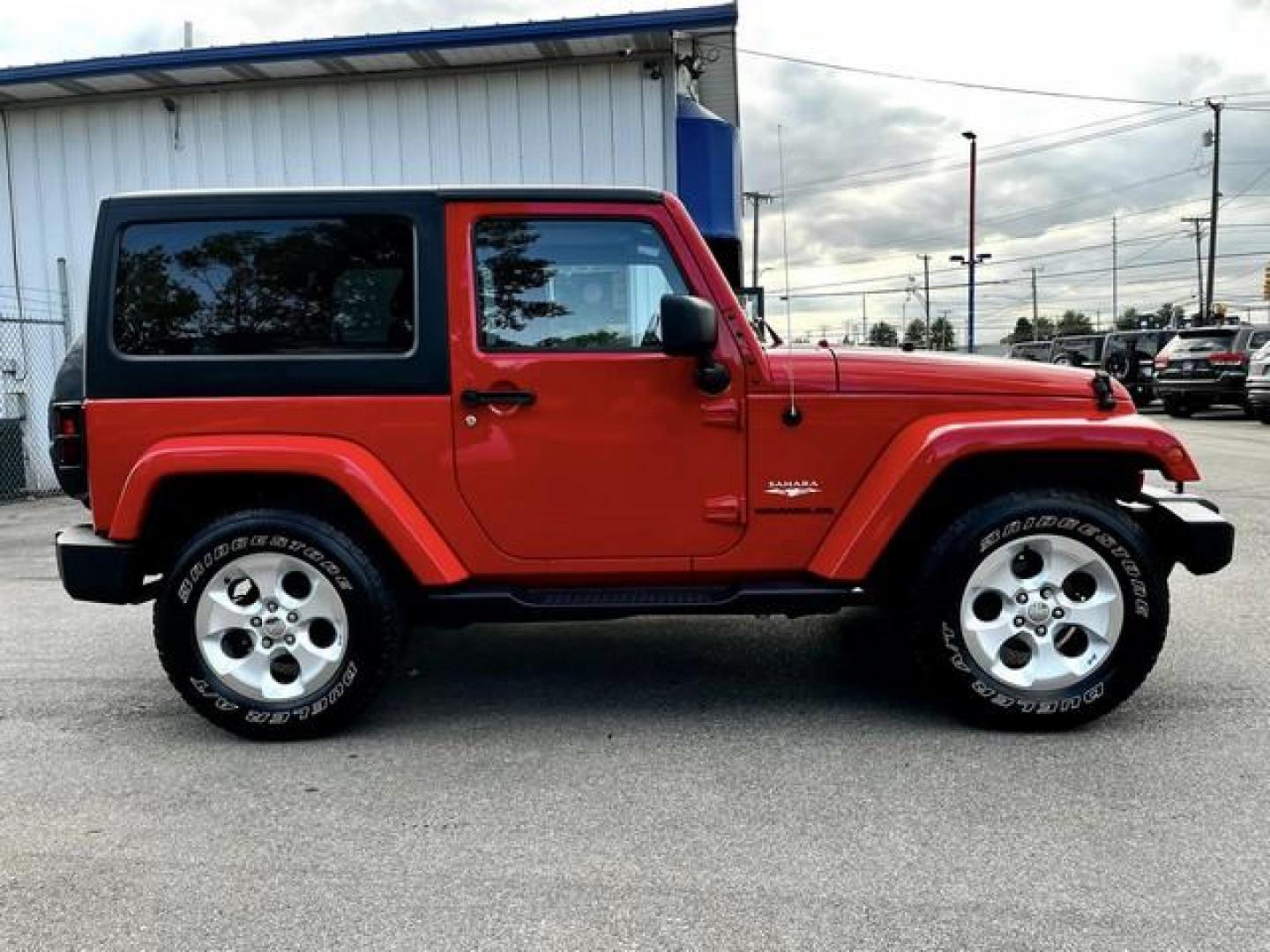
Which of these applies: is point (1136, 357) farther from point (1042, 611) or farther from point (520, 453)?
point (520, 453)

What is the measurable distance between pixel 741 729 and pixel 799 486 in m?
0.96

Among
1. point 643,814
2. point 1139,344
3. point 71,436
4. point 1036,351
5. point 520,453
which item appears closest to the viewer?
point 643,814

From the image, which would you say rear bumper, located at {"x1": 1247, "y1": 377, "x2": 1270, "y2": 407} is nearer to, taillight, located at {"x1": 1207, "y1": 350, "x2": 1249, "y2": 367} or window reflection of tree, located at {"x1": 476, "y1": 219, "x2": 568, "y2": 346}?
taillight, located at {"x1": 1207, "y1": 350, "x2": 1249, "y2": 367}

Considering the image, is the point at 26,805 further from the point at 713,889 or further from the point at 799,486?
the point at 799,486

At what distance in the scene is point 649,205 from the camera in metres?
3.80

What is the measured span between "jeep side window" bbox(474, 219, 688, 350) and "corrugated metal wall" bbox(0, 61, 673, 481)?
7.55 meters

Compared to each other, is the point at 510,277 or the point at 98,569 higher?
the point at 510,277

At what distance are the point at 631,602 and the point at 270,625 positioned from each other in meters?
1.36

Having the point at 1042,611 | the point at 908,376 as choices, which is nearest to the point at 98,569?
Answer: the point at 908,376

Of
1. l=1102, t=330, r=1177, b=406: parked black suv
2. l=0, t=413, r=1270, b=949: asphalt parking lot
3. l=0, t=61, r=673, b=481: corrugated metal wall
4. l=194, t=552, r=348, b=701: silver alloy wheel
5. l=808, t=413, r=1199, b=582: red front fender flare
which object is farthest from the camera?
l=1102, t=330, r=1177, b=406: parked black suv

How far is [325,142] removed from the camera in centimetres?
1161

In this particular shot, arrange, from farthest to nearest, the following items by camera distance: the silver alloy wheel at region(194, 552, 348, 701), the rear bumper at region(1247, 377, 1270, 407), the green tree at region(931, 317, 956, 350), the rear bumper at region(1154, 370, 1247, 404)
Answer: the green tree at region(931, 317, 956, 350) → the rear bumper at region(1154, 370, 1247, 404) → the rear bumper at region(1247, 377, 1270, 407) → the silver alloy wheel at region(194, 552, 348, 701)

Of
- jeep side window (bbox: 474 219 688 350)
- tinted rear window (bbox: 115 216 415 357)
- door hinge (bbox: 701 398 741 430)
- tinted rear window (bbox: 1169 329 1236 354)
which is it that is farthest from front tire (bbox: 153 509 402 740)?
tinted rear window (bbox: 1169 329 1236 354)

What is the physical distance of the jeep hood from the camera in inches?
149
